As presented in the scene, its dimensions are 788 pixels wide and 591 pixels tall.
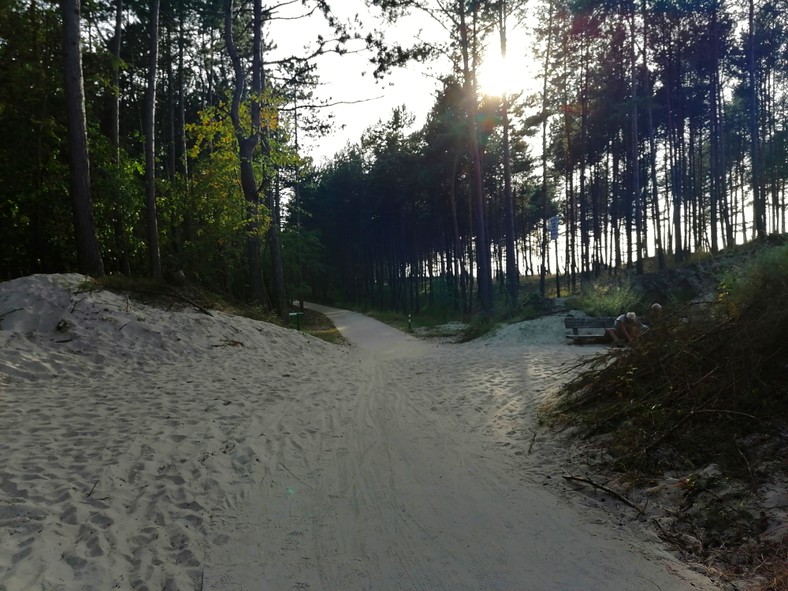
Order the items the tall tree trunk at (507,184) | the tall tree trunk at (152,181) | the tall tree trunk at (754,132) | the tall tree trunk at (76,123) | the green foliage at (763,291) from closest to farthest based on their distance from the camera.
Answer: the green foliage at (763,291), the tall tree trunk at (76,123), the tall tree trunk at (152,181), the tall tree trunk at (507,184), the tall tree trunk at (754,132)

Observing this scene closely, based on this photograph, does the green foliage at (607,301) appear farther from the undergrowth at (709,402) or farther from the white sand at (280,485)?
the undergrowth at (709,402)

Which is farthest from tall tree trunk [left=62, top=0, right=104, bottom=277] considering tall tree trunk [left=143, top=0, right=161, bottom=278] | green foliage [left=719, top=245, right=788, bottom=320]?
green foliage [left=719, top=245, right=788, bottom=320]

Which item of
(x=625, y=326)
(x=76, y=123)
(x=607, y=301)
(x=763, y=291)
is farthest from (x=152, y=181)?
(x=763, y=291)

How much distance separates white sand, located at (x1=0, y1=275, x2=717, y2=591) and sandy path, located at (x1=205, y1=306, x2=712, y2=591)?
0.02 metres

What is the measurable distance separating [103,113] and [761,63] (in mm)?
37412

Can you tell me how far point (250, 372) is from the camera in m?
9.52

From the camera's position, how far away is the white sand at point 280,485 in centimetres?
304

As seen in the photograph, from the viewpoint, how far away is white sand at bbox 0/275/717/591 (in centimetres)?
304

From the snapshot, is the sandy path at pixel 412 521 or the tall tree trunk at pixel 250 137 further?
the tall tree trunk at pixel 250 137

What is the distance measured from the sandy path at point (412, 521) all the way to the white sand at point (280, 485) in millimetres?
17

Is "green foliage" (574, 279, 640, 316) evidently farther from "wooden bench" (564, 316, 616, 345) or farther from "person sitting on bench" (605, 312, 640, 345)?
"person sitting on bench" (605, 312, 640, 345)

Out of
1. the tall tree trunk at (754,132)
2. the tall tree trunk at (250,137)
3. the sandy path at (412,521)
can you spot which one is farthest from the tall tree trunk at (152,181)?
the tall tree trunk at (754,132)

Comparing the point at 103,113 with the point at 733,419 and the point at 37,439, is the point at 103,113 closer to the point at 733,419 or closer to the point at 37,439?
the point at 37,439

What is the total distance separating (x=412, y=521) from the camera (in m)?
3.73
